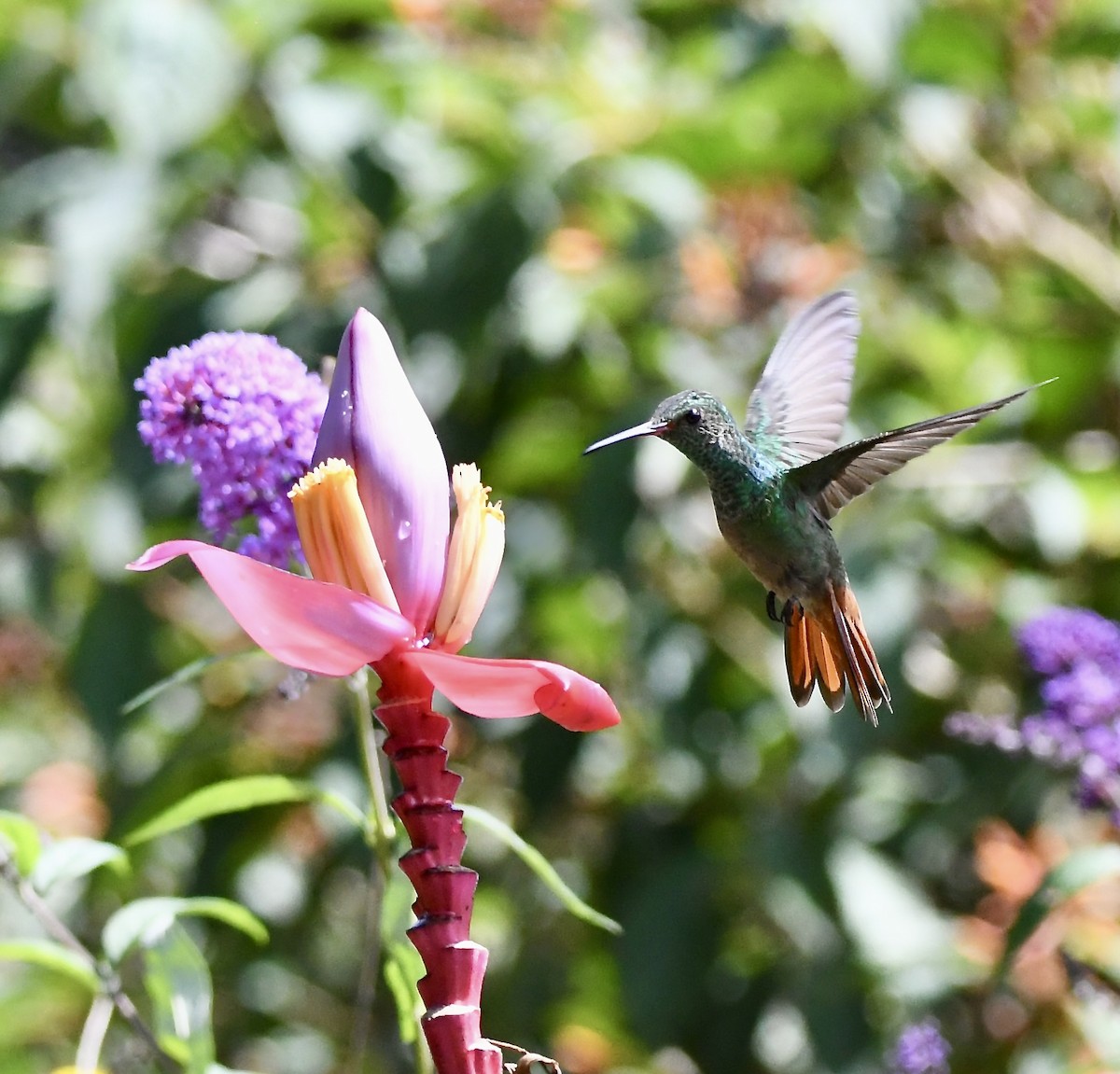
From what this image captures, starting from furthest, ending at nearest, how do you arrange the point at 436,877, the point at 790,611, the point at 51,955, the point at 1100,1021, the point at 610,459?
the point at 610,459, the point at 1100,1021, the point at 790,611, the point at 51,955, the point at 436,877

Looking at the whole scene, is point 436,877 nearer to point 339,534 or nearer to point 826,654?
point 339,534

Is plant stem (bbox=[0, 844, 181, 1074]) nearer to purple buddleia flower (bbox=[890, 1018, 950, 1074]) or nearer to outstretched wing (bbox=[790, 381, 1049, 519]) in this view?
purple buddleia flower (bbox=[890, 1018, 950, 1074])

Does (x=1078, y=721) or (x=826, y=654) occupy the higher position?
(x=1078, y=721)

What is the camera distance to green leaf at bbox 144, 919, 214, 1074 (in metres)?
0.66

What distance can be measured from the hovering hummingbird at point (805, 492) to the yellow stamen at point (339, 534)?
35 cm

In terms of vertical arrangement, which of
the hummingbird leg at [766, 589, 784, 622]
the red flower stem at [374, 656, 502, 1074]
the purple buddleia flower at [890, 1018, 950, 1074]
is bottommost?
the hummingbird leg at [766, 589, 784, 622]

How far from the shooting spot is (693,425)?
0.89m

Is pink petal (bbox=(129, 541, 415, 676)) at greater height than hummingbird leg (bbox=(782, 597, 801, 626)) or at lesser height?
greater

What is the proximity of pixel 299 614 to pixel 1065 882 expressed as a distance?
464mm

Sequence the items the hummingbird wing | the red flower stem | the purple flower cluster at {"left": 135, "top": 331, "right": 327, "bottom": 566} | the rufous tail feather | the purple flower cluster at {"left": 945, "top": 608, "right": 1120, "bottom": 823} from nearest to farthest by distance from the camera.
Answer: the red flower stem < the purple flower cluster at {"left": 135, "top": 331, "right": 327, "bottom": 566} < the purple flower cluster at {"left": 945, "top": 608, "right": 1120, "bottom": 823} < the rufous tail feather < the hummingbird wing

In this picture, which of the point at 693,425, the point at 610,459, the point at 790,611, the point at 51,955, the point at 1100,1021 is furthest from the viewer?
the point at 610,459

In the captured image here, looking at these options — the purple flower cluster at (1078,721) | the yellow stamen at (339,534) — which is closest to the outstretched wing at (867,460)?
the purple flower cluster at (1078,721)

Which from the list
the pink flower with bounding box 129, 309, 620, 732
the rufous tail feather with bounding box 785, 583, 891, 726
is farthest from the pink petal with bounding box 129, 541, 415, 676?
the rufous tail feather with bounding box 785, 583, 891, 726

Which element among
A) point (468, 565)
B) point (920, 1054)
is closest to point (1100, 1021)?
point (920, 1054)
